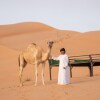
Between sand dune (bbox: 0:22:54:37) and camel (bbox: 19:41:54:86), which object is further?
sand dune (bbox: 0:22:54:37)

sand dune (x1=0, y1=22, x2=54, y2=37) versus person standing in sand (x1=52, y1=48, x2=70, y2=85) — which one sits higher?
sand dune (x1=0, y1=22, x2=54, y2=37)

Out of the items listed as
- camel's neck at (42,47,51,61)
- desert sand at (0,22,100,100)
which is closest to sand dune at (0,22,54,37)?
desert sand at (0,22,100,100)

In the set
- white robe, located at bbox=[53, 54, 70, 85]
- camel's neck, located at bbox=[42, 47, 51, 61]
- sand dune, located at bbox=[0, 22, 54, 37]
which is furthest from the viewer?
sand dune, located at bbox=[0, 22, 54, 37]

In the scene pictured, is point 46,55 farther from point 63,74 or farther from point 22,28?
point 22,28

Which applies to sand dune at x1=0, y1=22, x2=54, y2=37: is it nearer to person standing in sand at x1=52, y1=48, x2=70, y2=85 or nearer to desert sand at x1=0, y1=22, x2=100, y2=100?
desert sand at x1=0, y1=22, x2=100, y2=100

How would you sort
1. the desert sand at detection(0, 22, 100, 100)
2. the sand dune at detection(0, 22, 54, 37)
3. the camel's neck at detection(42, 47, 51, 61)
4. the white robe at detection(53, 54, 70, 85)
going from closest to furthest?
the desert sand at detection(0, 22, 100, 100)
the white robe at detection(53, 54, 70, 85)
the camel's neck at detection(42, 47, 51, 61)
the sand dune at detection(0, 22, 54, 37)

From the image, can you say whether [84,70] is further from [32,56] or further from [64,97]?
[64,97]

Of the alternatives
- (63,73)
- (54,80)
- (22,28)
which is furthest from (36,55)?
(22,28)

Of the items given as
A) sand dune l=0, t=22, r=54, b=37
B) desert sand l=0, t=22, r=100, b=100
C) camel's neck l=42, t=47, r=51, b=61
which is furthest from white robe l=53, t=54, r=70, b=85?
sand dune l=0, t=22, r=54, b=37

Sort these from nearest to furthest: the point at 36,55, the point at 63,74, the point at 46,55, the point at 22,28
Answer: the point at 63,74 → the point at 46,55 → the point at 36,55 → the point at 22,28

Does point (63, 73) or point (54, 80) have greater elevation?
point (63, 73)

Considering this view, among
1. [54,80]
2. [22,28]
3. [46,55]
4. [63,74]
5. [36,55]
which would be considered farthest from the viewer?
[22,28]

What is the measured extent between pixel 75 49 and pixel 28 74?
1556 cm

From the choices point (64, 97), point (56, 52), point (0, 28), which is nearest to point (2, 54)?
point (56, 52)
